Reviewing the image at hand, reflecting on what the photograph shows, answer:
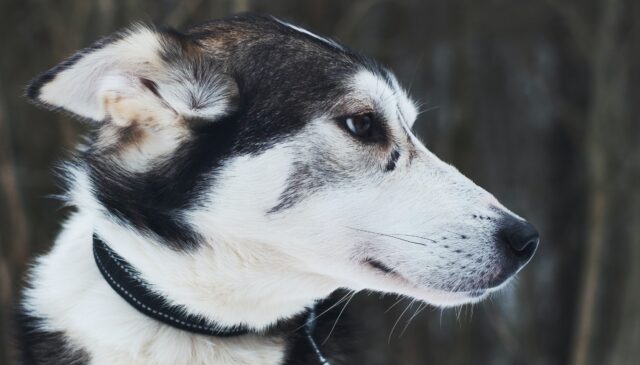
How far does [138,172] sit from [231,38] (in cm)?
55

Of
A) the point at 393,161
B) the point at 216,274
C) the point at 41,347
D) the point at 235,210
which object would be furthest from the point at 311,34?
the point at 41,347

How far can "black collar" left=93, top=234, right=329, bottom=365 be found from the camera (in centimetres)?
260

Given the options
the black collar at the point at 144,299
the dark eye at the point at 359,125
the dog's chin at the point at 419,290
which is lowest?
the black collar at the point at 144,299

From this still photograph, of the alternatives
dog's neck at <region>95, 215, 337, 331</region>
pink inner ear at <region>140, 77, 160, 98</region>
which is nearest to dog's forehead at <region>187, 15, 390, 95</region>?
pink inner ear at <region>140, 77, 160, 98</region>

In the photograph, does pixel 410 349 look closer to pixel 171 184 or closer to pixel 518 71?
pixel 518 71

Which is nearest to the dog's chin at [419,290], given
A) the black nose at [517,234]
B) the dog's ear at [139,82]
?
the black nose at [517,234]

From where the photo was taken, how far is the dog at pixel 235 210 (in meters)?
2.55

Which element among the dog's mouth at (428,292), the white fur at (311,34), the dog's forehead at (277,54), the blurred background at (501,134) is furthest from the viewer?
the blurred background at (501,134)

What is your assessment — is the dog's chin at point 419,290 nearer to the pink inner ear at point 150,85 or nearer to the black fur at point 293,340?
the black fur at point 293,340

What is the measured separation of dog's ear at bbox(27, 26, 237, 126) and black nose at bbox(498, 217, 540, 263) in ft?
2.95

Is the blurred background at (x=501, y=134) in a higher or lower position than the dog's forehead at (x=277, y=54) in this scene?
lower

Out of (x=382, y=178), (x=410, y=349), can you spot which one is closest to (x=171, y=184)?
(x=382, y=178)

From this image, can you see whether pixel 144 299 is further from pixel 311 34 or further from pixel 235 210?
pixel 311 34

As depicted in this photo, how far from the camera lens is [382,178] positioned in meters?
2.62
